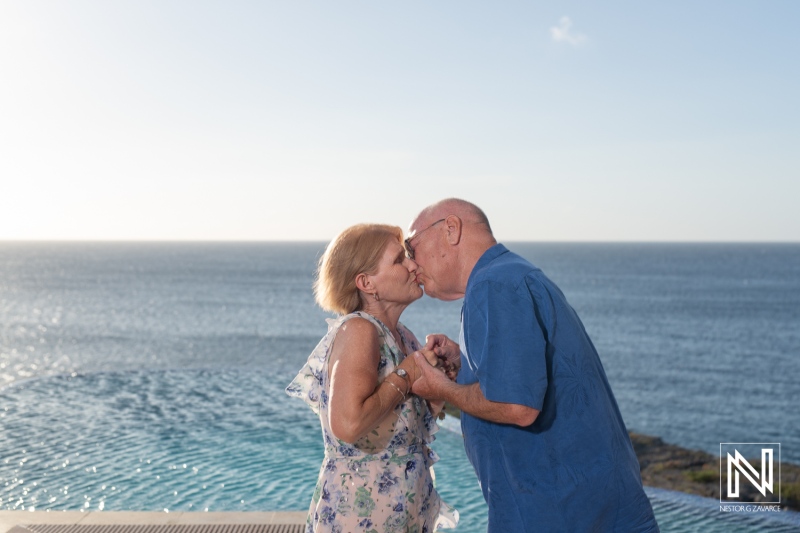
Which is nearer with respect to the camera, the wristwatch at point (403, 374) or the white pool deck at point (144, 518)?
the wristwatch at point (403, 374)

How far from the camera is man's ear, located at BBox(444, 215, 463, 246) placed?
2398 millimetres

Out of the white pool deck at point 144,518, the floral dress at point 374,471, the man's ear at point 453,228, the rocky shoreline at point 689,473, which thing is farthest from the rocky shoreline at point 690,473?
the man's ear at point 453,228

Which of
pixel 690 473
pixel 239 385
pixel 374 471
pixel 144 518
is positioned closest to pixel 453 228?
pixel 374 471

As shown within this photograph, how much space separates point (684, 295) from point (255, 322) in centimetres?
3913

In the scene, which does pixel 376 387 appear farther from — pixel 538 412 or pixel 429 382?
pixel 538 412

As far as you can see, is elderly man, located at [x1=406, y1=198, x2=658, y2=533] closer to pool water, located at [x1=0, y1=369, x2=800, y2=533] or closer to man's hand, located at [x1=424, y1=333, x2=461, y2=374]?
man's hand, located at [x1=424, y1=333, x2=461, y2=374]

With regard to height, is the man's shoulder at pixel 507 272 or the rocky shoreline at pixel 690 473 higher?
the man's shoulder at pixel 507 272

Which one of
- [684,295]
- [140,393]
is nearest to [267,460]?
[140,393]

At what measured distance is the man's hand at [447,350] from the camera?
2.54m

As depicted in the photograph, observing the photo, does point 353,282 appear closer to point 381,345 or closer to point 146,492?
point 381,345

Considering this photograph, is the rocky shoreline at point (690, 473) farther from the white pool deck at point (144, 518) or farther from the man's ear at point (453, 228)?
the man's ear at point (453, 228)

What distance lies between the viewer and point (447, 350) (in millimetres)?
2580

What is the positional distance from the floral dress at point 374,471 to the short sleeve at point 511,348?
0.50 meters
